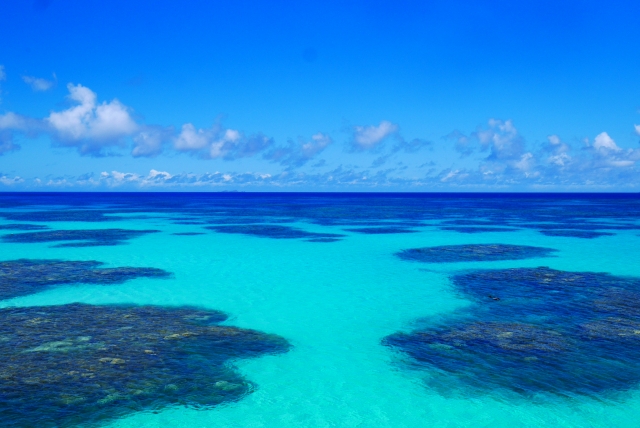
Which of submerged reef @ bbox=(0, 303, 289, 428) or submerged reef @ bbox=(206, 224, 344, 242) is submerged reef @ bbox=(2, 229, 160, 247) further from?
submerged reef @ bbox=(0, 303, 289, 428)

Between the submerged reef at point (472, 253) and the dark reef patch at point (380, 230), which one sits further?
the dark reef patch at point (380, 230)

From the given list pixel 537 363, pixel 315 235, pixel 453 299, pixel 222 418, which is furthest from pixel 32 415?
pixel 315 235

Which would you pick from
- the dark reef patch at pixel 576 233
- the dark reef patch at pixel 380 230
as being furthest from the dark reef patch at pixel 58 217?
the dark reef patch at pixel 576 233

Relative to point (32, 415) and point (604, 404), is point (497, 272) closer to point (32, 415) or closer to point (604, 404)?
point (604, 404)

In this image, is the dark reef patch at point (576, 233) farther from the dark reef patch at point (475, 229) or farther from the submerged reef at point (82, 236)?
the submerged reef at point (82, 236)

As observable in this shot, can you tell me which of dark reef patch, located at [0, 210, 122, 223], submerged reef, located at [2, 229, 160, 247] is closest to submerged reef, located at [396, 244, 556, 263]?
submerged reef, located at [2, 229, 160, 247]

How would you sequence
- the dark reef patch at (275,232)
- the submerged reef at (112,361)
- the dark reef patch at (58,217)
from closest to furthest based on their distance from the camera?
the submerged reef at (112,361), the dark reef patch at (275,232), the dark reef patch at (58,217)

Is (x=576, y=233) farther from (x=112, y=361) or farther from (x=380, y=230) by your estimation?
(x=112, y=361)
